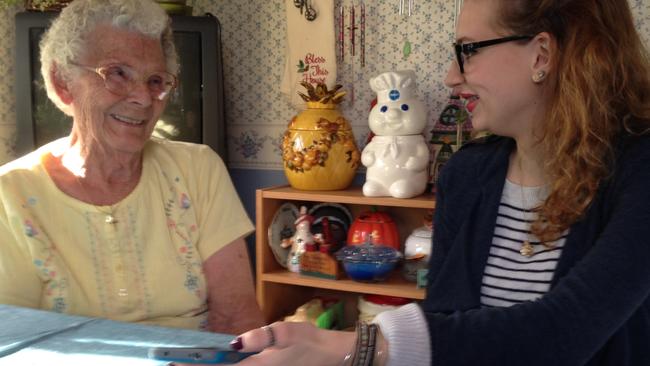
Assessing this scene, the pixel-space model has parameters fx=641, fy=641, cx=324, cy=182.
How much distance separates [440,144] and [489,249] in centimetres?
108

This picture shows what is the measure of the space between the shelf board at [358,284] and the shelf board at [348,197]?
10.2 inches

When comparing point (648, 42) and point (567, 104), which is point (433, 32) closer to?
point (648, 42)

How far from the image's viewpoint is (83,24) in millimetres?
1291

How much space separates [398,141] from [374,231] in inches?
12.1

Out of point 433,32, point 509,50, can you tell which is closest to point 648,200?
point 509,50

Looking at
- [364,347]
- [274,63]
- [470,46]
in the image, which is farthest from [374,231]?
[364,347]

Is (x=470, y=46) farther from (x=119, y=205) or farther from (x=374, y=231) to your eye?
(x=374, y=231)

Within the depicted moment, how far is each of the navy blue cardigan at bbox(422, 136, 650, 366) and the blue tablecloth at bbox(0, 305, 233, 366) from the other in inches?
13.8

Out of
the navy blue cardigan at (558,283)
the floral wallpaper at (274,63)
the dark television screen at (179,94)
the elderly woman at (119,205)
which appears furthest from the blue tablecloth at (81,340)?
the floral wallpaper at (274,63)

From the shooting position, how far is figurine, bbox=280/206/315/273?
7.12 ft

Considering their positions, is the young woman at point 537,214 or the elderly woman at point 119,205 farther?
the elderly woman at point 119,205

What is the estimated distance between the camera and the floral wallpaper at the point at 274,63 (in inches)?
88.7

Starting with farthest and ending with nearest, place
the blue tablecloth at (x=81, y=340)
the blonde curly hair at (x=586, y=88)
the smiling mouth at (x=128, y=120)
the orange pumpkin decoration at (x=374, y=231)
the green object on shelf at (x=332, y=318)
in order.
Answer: the green object on shelf at (x=332, y=318)
the orange pumpkin decoration at (x=374, y=231)
the smiling mouth at (x=128, y=120)
the blonde curly hair at (x=586, y=88)
the blue tablecloth at (x=81, y=340)

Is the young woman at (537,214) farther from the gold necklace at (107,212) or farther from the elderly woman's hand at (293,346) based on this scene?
the gold necklace at (107,212)
